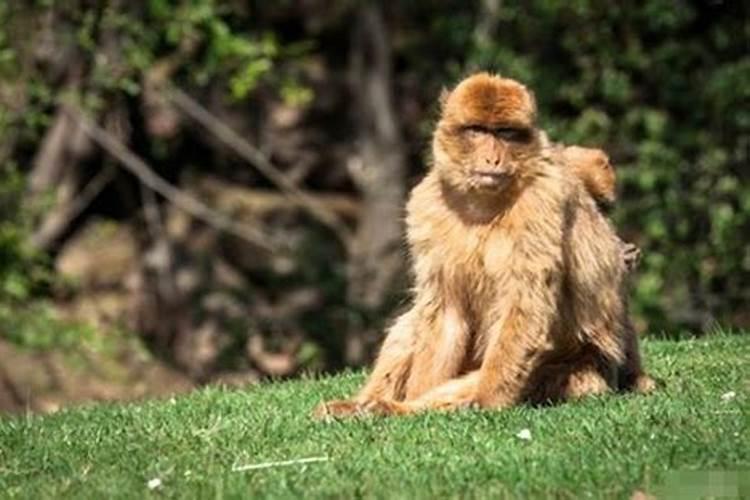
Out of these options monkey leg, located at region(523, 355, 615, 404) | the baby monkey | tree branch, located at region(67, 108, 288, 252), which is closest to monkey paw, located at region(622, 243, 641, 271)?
the baby monkey

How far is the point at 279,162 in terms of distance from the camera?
2533cm

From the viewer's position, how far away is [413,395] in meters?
10.2

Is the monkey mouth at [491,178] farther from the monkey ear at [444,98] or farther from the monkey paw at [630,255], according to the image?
the monkey paw at [630,255]

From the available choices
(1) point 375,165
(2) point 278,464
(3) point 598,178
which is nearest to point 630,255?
(3) point 598,178

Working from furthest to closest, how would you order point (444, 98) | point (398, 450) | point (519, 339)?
point (444, 98) < point (519, 339) < point (398, 450)

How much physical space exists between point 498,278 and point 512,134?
761 mm

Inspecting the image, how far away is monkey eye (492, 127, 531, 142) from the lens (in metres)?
10.0

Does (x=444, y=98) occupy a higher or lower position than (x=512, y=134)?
higher

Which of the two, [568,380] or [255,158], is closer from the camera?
[568,380]

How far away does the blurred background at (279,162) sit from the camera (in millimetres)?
20766

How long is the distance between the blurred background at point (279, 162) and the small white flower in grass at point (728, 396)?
9740mm

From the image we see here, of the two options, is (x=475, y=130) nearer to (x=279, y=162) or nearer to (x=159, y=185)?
(x=159, y=185)

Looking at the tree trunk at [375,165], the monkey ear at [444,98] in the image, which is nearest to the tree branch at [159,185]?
the tree trunk at [375,165]

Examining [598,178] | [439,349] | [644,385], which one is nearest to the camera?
[439,349]
